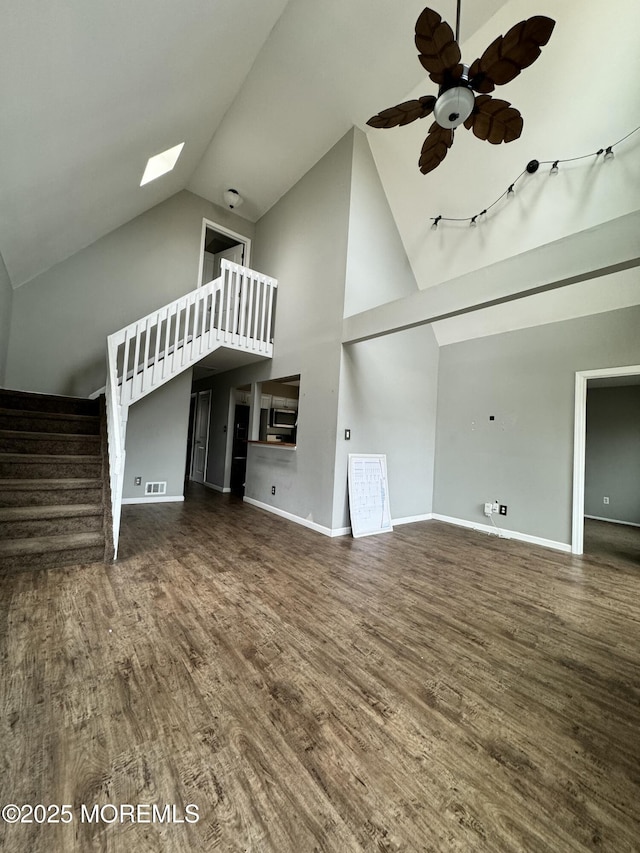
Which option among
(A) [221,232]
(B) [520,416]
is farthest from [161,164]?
(B) [520,416]

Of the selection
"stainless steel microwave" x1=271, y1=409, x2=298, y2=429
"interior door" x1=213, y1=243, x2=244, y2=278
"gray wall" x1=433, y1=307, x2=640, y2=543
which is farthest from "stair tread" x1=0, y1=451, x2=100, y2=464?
"gray wall" x1=433, y1=307, x2=640, y2=543

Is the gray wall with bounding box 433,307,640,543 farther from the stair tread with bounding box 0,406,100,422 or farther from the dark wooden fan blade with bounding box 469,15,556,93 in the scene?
the stair tread with bounding box 0,406,100,422

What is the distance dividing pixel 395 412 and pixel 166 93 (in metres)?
4.34

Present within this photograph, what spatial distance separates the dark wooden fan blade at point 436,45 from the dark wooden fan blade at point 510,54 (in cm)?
15

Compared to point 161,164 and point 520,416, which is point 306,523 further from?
point 161,164

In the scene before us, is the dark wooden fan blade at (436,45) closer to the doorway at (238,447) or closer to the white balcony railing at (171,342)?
the white balcony railing at (171,342)

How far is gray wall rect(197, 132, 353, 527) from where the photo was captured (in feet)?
14.4

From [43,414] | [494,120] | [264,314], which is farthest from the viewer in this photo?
[264,314]

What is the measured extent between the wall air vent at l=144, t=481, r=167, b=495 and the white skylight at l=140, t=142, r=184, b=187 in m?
4.41

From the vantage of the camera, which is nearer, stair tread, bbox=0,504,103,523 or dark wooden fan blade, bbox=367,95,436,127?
dark wooden fan blade, bbox=367,95,436,127

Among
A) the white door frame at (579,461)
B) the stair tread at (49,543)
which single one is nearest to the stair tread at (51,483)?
the stair tread at (49,543)

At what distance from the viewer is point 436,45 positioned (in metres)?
1.84

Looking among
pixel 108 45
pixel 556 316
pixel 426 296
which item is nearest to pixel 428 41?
pixel 426 296

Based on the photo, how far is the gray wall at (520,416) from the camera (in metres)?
4.08
